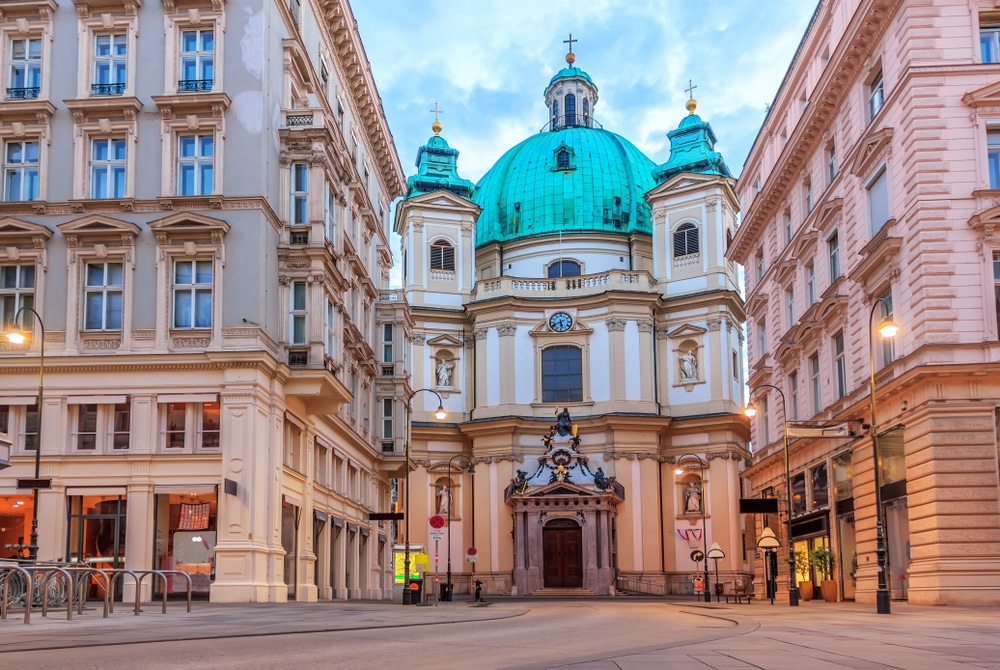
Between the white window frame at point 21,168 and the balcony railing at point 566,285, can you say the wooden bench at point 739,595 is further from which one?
the white window frame at point 21,168

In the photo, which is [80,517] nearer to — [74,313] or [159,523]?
A: [159,523]

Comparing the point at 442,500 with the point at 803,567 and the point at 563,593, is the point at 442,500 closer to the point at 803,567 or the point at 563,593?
the point at 563,593

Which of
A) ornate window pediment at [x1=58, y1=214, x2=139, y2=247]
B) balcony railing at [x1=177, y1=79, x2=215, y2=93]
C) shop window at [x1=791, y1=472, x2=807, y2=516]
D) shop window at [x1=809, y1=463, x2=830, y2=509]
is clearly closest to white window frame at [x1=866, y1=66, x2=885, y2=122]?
shop window at [x1=809, y1=463, x2=830, y2=509]

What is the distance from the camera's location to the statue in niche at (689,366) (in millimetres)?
77312

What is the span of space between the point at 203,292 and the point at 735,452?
1749 inches

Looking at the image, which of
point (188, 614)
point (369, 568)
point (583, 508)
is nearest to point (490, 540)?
point (583, 508)

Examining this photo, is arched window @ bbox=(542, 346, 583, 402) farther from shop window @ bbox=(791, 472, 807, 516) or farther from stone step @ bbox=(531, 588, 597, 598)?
shop window @ bbox=(791, 472, 807, 516)

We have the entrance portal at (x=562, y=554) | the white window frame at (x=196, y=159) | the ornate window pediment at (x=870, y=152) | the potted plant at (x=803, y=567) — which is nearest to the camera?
the ornate window pediment at (x=870, y=152)

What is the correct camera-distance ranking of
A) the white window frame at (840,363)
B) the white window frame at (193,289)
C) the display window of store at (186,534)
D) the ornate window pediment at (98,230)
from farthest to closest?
the white window frame at (840,363), the ornate window pediment at (98,230), the white window frame at (193,289), the display window of store at (186,534)

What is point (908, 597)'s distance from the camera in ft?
117

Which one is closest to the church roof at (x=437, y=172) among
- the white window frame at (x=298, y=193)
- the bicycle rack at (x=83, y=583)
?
the white window frame at (x=298, y=193)

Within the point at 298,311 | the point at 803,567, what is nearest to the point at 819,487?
the point at 803,567

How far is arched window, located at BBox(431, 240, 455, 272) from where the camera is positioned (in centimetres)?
8212

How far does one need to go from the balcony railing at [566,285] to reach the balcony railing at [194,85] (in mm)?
41914
